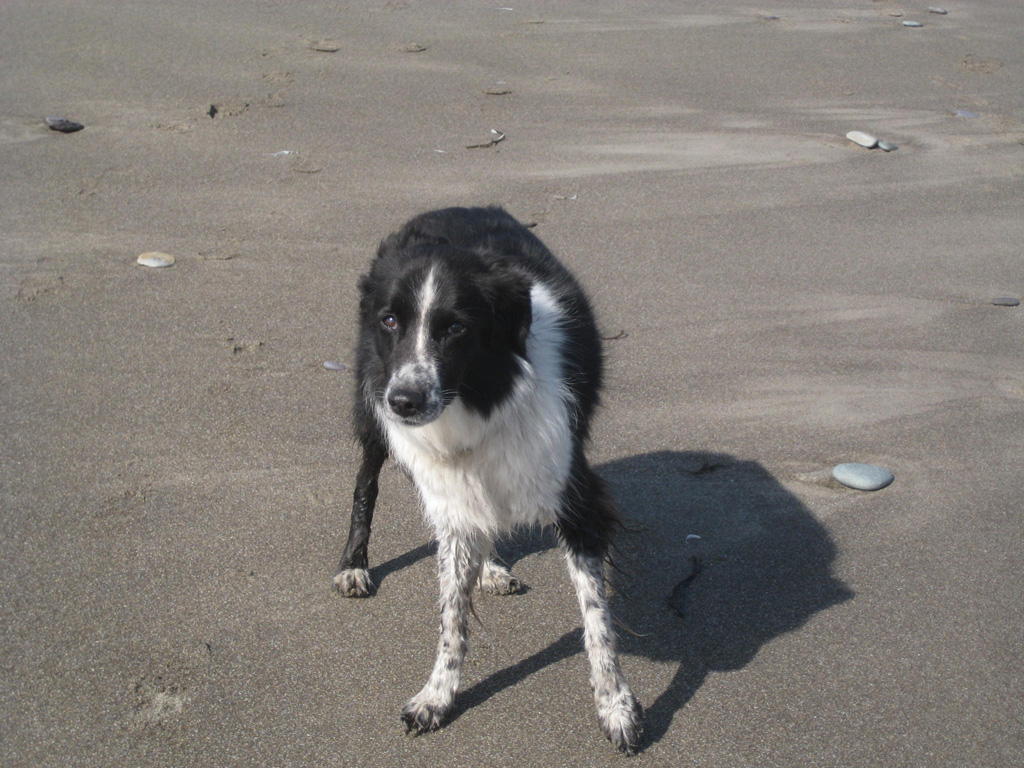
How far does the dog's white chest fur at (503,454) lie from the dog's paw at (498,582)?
22.0 inches

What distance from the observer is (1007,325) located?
217 inches

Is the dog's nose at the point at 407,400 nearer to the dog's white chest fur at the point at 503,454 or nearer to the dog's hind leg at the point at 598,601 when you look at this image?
the dog's white chest fur at the point at 503,454

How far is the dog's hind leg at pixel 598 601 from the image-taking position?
290 centimetres

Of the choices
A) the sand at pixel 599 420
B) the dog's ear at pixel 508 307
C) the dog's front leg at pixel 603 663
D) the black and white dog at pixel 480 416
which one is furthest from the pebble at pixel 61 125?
the dog's front leg at pixel 603 663

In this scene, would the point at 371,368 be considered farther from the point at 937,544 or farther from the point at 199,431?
the point at 937,544

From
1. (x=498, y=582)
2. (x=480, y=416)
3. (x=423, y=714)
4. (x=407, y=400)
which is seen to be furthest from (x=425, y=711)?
(x=407, y=400)

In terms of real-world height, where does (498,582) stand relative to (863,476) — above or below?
below

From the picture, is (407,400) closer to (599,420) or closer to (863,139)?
(599,420)

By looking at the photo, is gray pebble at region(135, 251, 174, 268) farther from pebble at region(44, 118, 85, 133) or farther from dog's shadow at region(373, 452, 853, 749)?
dog's shadow at region(373, 452, 853, 749)

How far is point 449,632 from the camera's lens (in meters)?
3.08

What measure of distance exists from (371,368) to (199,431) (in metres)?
1.77

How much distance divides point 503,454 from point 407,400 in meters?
0.51

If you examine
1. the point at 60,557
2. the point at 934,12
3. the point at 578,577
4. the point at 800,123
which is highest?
the point at 934,12

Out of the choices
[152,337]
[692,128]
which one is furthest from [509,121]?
[152,337]
